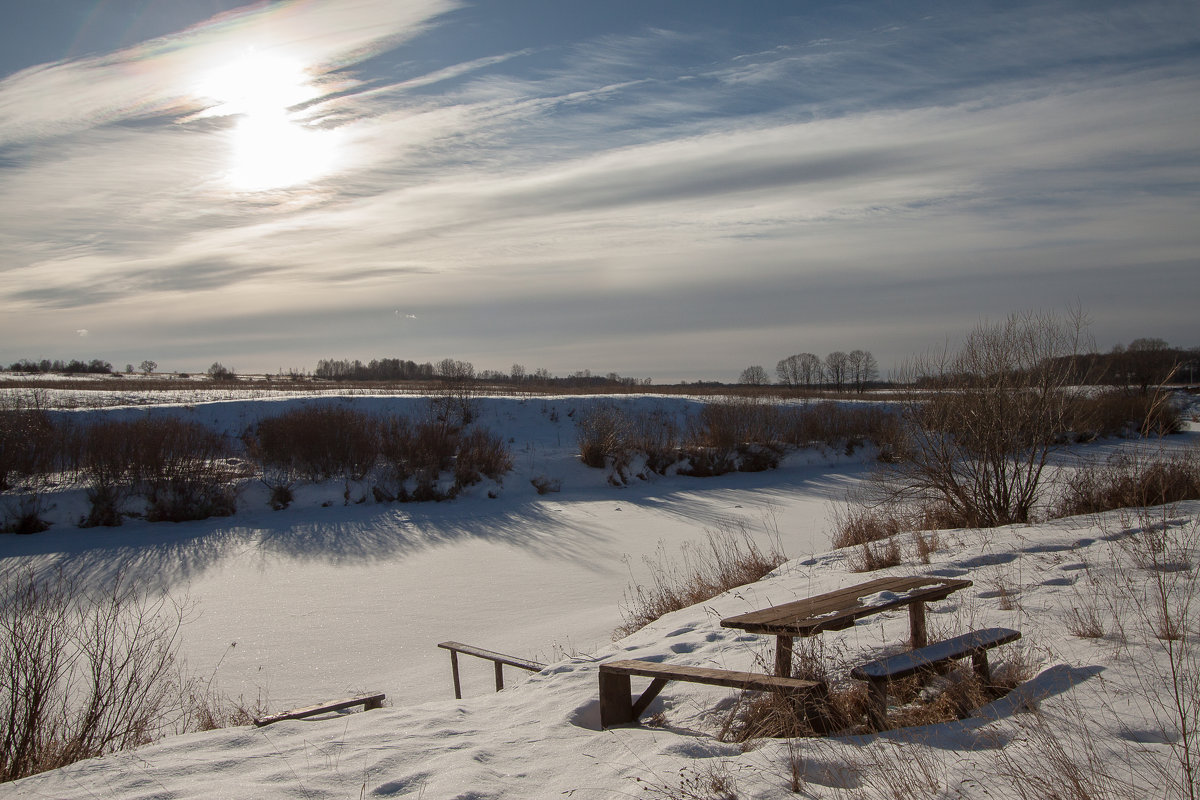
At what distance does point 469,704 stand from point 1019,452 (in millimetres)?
9982

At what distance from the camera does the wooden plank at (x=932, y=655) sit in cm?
404

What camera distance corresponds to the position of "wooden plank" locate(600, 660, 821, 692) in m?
4.10

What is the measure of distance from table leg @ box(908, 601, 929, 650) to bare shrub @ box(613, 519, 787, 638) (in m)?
3.92

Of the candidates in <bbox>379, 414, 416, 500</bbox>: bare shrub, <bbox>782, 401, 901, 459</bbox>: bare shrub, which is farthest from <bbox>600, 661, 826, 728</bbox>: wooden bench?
<bbox>782, 401, 901, 459</bbox>: bare shrub

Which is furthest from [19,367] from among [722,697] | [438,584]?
[722,697]

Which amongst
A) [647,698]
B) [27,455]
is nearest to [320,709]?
[647,698]

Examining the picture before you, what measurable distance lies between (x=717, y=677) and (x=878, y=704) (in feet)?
3.02

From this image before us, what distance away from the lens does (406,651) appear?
9469mm

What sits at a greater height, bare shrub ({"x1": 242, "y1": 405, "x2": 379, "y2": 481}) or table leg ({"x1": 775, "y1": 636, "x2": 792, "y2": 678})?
bare shrub ({"x1": 242, "y1": 405, "x2": 379, "y2": 481})

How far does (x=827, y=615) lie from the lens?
4.95m

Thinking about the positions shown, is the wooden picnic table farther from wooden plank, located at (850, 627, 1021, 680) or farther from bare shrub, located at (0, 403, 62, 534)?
bare shrub, located at (0, 403, 62, 534)

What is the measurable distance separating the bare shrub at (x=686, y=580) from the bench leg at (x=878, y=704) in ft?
14.7

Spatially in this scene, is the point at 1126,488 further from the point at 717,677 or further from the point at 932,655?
the point at 717,677

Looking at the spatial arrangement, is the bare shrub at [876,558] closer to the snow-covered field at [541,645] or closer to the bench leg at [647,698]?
the snow-covered field at [541,645]
